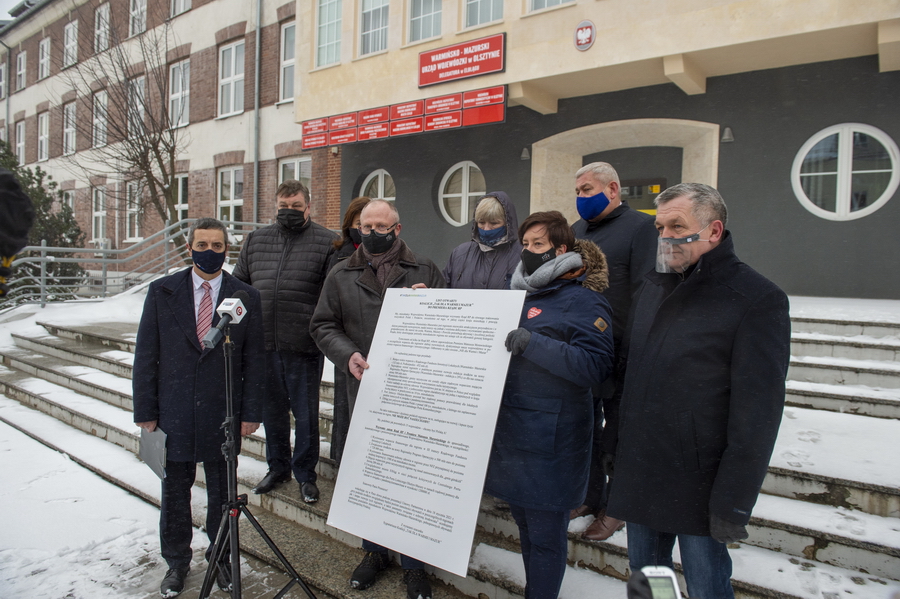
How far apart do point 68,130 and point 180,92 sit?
7.80m

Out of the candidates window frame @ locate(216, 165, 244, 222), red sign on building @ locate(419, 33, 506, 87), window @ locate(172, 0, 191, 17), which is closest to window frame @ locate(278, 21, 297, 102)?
window frame @ locate(216, 165, 244, 222)

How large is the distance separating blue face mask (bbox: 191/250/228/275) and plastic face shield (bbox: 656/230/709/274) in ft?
7.55

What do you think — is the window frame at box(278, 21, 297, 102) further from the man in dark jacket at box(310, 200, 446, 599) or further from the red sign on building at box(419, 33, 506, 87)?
the man in dark jacket at box(310, 200, 446, 599)

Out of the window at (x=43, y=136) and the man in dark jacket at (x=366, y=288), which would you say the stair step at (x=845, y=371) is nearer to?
the man in dark jacket at (x=366, y=288)

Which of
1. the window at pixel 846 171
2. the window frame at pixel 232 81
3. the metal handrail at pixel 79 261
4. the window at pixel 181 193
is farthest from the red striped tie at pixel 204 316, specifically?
the window at pixel 181 193

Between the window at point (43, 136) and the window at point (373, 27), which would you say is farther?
the window at point (43, 136)

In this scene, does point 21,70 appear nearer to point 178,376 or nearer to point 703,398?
point 178,376

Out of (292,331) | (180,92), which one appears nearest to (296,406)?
(292,331)

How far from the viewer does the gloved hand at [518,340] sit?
2.21 m

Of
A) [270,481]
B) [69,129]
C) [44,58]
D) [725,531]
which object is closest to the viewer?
[725,531]

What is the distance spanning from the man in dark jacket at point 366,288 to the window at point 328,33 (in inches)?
354

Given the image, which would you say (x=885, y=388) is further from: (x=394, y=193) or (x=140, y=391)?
(x=394, y=193)

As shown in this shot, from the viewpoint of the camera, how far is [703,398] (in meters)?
1.87

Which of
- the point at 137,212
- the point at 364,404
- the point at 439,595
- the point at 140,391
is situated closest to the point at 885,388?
the point at 439,595
